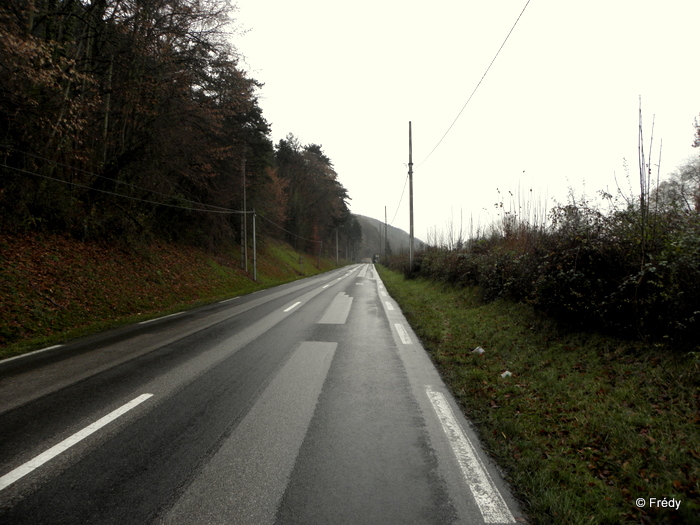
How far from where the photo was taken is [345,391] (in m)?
4.30

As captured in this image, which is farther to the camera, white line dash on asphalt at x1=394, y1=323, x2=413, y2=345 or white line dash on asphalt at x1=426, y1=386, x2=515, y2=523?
white line dash on asphalt at x1=394, y1=323, x2=413, y2=345

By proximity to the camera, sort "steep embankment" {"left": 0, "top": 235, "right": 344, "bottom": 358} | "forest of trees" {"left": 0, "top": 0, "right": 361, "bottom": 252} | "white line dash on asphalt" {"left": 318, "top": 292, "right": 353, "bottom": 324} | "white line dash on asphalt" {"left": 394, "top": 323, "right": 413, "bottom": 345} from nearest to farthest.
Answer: "white line dash on asphalt" {"left": 394, "top": 323, "right": 413, "bottom": 345} < "steep embankment" {"left": 0, "top": 235, "right": 344, "bottom": 358} < "white line dash on asphalt" {"left": 318, "top": 292, "right": 353, "bottom": 324} < "forest of trees" {"left": 0, "top": 0, "right": 361, "bottom": 252}

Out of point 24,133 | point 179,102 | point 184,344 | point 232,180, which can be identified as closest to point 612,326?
point 184,344

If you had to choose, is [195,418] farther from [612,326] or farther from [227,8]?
[227,8]

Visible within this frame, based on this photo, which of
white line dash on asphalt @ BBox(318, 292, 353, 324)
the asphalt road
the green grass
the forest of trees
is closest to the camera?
the asphalt road

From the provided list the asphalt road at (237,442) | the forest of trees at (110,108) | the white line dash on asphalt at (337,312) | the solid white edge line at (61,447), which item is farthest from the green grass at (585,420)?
the forest of trees at (110,108)

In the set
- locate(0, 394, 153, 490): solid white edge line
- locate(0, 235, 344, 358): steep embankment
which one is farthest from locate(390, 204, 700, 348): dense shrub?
locate(0, 235, 344, 358): steep embankment

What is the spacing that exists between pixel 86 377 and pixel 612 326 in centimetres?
759

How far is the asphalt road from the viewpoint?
2.24 m

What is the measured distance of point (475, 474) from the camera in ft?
8.71

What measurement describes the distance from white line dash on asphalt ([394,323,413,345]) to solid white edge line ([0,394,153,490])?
464 centimetres

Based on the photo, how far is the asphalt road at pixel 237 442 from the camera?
2.24m

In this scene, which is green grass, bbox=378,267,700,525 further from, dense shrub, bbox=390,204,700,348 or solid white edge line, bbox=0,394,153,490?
solid white edge line, bbox=0,394,153,490

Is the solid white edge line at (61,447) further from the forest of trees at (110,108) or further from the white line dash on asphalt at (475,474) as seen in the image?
the forest of trees at (110,108)
